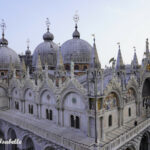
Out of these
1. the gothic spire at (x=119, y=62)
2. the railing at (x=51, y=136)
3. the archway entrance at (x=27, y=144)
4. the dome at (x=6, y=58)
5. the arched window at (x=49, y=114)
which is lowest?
the archway entrance at (x=27, y=144)

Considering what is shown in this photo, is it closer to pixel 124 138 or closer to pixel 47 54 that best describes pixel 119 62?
pixel 124 138

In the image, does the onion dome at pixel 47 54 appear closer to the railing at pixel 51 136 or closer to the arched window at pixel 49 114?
the arched window at pixel 49 114

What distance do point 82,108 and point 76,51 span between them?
21.0 m

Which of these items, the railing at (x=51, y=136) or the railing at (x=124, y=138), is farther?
the railing at (x=51, y=136)

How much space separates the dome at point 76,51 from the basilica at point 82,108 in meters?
10.0

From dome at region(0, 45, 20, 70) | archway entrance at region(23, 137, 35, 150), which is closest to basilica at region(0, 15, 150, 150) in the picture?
archway entrance at region(23, 137, 35, 150)

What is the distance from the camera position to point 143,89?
103ft

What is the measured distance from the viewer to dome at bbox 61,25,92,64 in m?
39.9

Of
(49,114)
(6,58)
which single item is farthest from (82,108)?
(6,58)

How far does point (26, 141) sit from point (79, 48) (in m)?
24.8

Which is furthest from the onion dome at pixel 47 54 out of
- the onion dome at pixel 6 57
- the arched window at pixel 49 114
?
the arched window at pixel 49 114

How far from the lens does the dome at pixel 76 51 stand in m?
39.9

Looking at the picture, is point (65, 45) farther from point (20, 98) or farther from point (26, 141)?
point (26, 141)

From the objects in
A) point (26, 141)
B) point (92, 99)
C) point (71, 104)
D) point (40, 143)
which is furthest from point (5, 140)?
point (92, 99)
